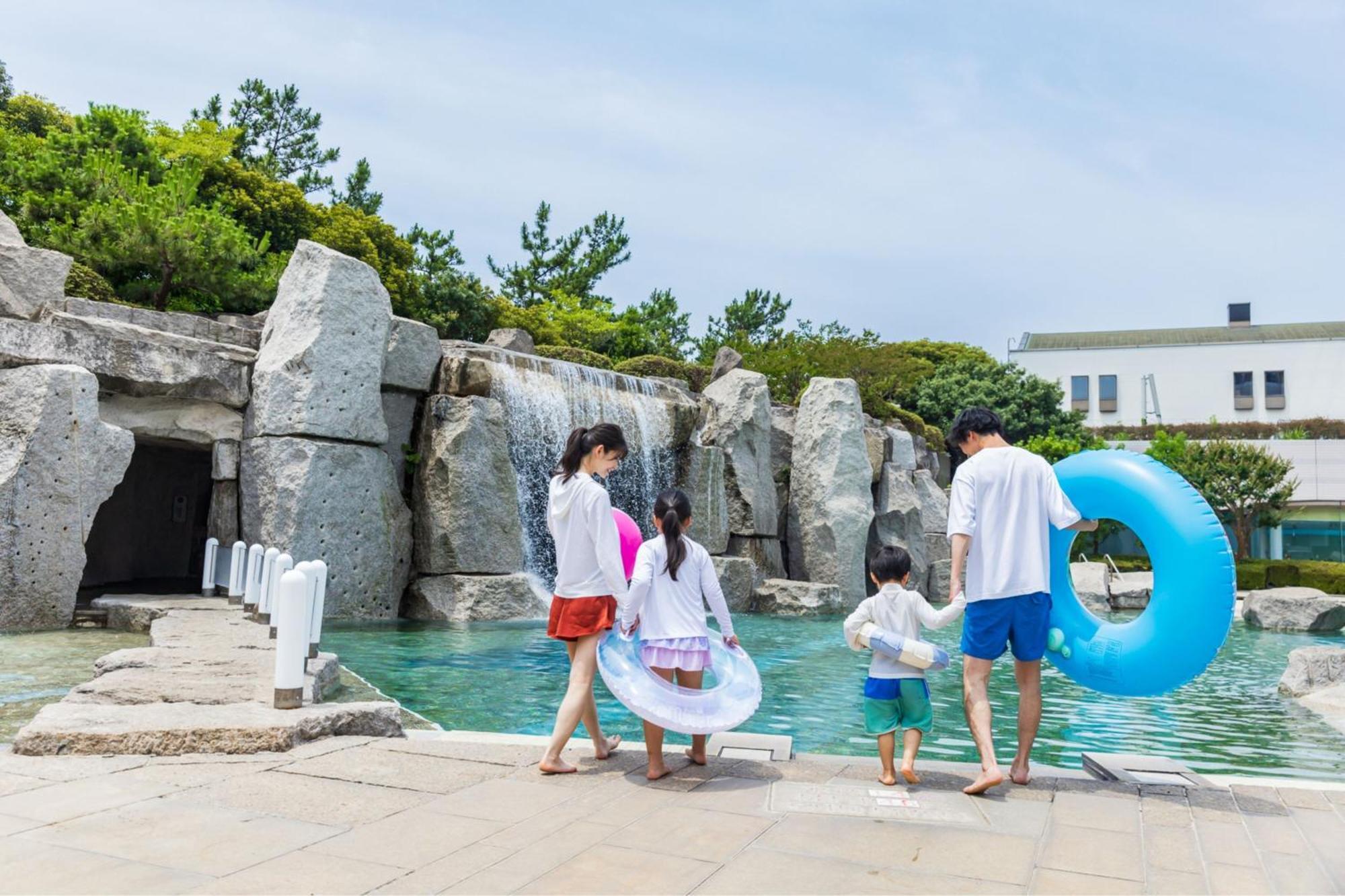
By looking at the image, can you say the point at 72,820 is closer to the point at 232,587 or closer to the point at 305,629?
the point at 305,629

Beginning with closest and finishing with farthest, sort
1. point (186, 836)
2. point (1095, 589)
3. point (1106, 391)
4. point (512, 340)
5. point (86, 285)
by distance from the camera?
point (186, 836) → point (86, 285) → point (512, 340) → point (1095, 589) → point (1106, 391)

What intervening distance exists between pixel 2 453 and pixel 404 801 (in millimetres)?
8088

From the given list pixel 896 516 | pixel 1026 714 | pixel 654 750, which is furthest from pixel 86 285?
pixel 896 516

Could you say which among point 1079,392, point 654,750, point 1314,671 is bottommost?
point 1314,671

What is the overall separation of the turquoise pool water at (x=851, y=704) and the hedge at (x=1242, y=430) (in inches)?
1210

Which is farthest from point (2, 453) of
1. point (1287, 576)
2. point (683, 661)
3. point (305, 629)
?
point (1287, 576)

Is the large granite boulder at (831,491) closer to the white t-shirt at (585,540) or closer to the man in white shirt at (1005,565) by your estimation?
the man in white shirt at (1005,565)

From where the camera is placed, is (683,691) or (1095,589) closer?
(683,691)

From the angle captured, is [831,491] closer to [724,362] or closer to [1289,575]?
[724,362]

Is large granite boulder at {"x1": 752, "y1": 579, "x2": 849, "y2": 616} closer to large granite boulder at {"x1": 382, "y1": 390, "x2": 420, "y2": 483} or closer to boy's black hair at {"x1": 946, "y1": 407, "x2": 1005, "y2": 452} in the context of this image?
large granite boulder at {"x1": 382, "y1": 390, "x2": 420, "y2": 483}

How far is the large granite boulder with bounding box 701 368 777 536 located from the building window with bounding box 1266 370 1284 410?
1415 inches

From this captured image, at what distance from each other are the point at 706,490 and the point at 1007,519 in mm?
13120

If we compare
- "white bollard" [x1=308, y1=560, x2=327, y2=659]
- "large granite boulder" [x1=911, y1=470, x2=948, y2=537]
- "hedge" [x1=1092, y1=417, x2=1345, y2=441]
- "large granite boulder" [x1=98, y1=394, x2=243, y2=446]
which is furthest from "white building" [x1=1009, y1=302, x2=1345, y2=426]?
"white bollard" [x1=308, y1=560, x2=327, y2=659]

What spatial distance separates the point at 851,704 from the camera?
25.1ft
